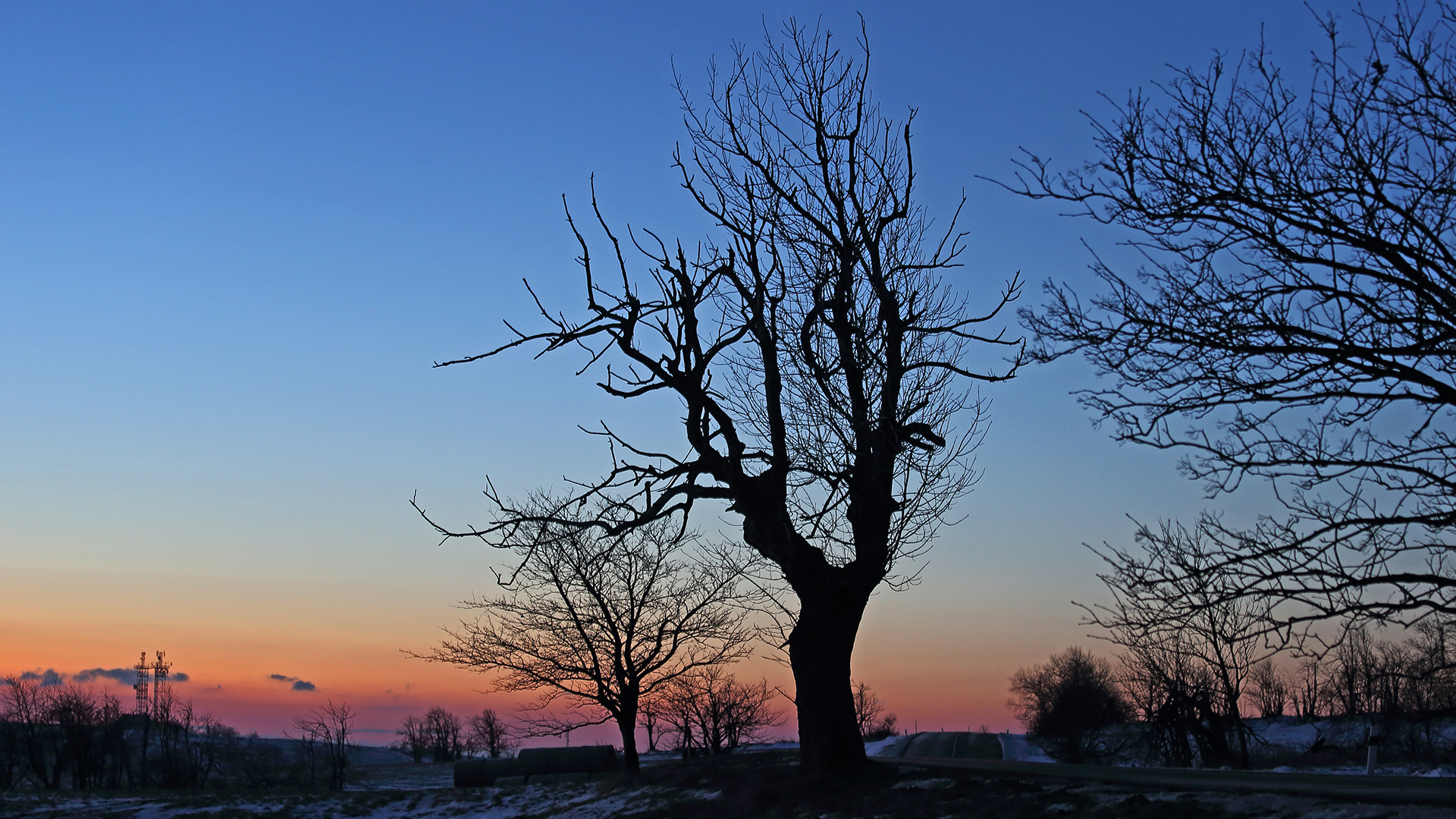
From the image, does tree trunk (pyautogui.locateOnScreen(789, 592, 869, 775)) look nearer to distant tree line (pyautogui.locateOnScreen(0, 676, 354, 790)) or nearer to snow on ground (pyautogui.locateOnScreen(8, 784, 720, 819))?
snow on ground (pyautogui.locateOnScreen(8, 784, 720, 819))

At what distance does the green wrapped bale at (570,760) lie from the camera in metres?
25.0

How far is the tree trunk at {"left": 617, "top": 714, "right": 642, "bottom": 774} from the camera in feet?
80.0

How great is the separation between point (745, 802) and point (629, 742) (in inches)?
519

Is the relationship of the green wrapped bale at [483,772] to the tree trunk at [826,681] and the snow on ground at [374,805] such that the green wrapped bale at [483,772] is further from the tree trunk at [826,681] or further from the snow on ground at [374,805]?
the tree trunk at [826,681]

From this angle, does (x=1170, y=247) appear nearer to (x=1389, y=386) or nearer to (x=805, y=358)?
(x=1389, y=386)

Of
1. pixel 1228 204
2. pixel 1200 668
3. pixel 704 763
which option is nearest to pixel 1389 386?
pixel 1228 204

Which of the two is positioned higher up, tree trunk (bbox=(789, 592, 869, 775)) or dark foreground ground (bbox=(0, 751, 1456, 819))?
tree trunk (bbox=(789, 592, 869, 775))

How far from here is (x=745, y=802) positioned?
12672 mm

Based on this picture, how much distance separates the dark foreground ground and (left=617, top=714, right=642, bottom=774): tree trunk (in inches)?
109

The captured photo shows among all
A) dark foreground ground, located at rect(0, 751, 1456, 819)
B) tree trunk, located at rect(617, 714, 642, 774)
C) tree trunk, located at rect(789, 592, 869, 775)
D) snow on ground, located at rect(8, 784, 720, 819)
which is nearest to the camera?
dark foreground ground, located at rect(0, 751, 1456, 819)

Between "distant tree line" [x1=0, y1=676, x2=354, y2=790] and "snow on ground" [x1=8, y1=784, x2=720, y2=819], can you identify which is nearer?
"snow on ground" [x1=8, y1=784, x2=720, y2=819]

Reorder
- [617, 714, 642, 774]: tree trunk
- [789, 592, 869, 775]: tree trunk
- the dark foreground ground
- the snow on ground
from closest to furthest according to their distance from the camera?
1. the dark foreground ground
2. [789, 592, 869, 775]: tree trunk
3. the snow on ground
4. [617, 714, 642, 774]: tree trunk

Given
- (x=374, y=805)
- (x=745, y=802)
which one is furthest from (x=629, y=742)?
(x=745, y=802)

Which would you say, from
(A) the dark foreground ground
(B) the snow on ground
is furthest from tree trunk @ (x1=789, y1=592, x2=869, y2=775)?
Answer: (B) the snow on ground
